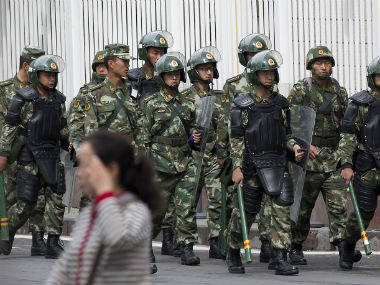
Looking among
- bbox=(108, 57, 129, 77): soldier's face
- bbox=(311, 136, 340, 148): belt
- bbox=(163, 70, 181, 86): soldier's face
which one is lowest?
bbox=(311, 136, 340, 148): belt

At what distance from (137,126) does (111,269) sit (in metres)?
7.30

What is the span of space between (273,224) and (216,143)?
1.80m

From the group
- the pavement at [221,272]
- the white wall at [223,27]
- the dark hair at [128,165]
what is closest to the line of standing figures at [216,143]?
the pavement at [221,272]

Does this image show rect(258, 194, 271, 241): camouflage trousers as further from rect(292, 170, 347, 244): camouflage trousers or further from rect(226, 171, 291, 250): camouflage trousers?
Answer: rect(292, 170, 347, 244): camouflage trousers

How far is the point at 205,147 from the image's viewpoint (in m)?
13.3

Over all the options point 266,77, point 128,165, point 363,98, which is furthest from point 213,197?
point 128,165

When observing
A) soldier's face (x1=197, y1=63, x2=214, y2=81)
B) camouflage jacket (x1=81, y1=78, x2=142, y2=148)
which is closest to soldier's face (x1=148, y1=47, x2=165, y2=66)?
soldier's face (x1=197, y1=63, x2=214, y2=81)

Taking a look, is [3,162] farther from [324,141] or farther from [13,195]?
[324,141]

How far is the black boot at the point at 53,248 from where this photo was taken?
13305mm

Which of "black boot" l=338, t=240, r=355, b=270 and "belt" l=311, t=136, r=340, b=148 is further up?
"belt" l=311, t=136, r=340, b=148

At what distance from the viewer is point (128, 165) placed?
211 inches

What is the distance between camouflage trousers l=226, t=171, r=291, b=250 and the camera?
11.4m

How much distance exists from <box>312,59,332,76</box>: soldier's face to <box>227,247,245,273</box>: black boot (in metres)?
1.89

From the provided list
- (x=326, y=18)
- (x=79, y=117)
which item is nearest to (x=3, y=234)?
(x=79, y=117)
